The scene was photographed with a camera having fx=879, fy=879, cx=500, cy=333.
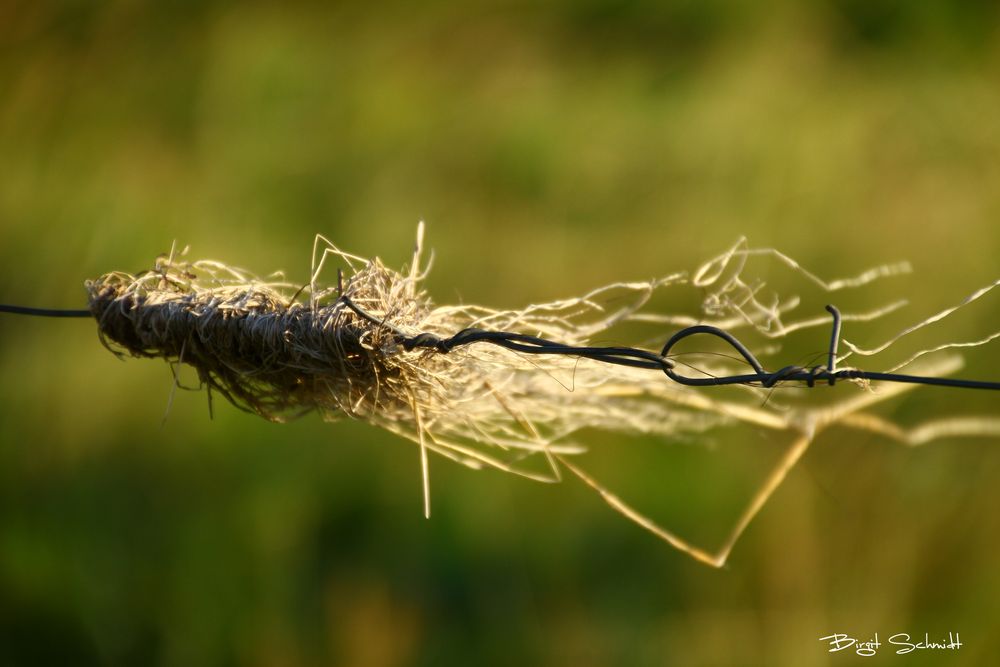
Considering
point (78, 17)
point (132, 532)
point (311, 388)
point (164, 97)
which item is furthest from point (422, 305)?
point (78, 17)

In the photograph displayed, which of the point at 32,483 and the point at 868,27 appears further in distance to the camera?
the point at 868,27

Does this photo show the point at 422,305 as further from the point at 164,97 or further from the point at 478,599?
the point at 164,97

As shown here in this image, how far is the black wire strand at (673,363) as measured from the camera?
2.20 ft

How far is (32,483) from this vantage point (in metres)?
2.73

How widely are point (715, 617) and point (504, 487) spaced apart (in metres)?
0.75

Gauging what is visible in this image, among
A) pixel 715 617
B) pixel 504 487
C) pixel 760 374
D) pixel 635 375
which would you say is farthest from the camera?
pixel 504 487
